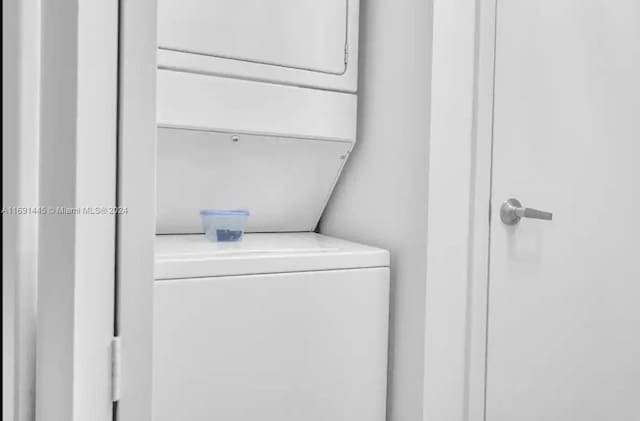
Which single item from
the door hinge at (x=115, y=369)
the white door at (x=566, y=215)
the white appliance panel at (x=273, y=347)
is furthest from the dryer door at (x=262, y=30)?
the door hinge at (x=115, y=369)

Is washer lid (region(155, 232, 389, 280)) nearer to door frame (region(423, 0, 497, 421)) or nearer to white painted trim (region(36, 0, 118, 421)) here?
door frame (region(423, 0, 497, 421))

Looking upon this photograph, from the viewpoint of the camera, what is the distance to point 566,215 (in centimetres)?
149

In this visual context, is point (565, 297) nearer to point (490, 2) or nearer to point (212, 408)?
point (490, 2)

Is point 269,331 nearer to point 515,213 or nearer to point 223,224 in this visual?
point 223,224

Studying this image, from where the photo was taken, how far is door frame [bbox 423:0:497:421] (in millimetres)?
1246

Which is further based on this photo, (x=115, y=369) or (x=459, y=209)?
(x=459, y=209)

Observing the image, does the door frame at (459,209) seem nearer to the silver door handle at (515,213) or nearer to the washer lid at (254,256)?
the silver door handle at (515,213)

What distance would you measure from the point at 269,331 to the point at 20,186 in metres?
0.66

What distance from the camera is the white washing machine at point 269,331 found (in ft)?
3.48

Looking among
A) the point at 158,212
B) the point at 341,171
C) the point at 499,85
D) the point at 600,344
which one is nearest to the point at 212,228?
the point at 158,212

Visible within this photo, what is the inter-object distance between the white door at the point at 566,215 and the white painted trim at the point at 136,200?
93 cm

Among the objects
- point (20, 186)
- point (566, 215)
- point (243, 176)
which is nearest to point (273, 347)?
point (243, 176)

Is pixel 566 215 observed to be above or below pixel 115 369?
above

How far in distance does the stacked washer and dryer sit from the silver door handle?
0.34 m
